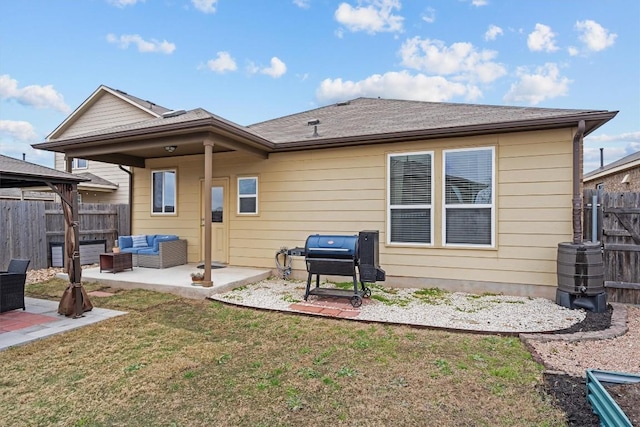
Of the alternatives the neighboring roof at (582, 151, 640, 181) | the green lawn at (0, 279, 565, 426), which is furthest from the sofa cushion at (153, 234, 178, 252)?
the neighboring roof at (582, 151, 640, 181)

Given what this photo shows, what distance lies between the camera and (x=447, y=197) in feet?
20.1

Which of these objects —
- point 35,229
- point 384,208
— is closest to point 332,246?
point 384,208

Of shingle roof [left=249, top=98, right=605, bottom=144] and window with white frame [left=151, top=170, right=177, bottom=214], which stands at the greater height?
shingle roof [left=249, top=98, right=605, bottom=144]

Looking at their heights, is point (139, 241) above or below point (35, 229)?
below

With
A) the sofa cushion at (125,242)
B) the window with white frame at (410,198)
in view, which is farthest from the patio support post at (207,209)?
the sofa cushion at (125,242)

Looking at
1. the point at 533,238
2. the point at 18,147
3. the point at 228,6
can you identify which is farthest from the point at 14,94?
the point at 533,238

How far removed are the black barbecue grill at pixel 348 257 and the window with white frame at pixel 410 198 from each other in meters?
1.28

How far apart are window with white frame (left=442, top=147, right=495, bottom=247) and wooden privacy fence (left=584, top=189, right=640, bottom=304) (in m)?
1.43

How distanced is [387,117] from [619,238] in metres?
4.72

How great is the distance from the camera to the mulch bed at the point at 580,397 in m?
2.29

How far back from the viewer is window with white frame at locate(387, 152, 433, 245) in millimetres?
6273

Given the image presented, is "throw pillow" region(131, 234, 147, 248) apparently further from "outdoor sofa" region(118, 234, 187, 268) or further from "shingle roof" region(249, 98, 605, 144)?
"shingle roof" region(249, 98, 605, 144)

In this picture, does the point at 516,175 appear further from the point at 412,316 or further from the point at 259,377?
the point at 259,377

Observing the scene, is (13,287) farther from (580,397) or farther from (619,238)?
(619,238)
